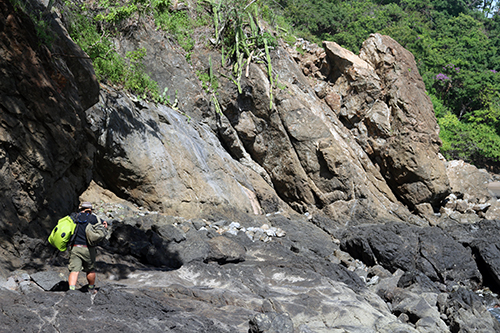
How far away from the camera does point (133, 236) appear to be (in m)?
8.47

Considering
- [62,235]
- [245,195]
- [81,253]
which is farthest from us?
[245,195]

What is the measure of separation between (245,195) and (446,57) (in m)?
24.5

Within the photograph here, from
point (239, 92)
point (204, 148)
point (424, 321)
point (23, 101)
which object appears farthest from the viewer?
point (239, 92)

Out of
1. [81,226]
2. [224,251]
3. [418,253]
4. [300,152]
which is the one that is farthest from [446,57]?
[81,226]

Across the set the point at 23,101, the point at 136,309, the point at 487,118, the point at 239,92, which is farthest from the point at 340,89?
the point at 487,118

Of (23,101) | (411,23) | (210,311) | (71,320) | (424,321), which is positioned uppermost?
(411,23)

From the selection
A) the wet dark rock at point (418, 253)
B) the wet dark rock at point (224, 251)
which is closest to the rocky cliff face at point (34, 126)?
the wet dark rock at point (224, 251)

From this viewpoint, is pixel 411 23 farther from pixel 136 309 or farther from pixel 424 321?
pixel 136 309

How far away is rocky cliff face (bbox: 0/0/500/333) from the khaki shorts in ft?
1.36

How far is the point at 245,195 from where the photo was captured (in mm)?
13805

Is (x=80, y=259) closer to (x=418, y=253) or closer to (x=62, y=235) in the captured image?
(x=62, y=235)

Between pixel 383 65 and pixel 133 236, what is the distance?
13.1m

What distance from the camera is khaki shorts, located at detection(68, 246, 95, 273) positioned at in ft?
17.5

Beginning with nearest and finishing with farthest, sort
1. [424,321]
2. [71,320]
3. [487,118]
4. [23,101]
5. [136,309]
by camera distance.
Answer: [71,320] < [136,309] < [23,101] < [424,321] < [487,118]
